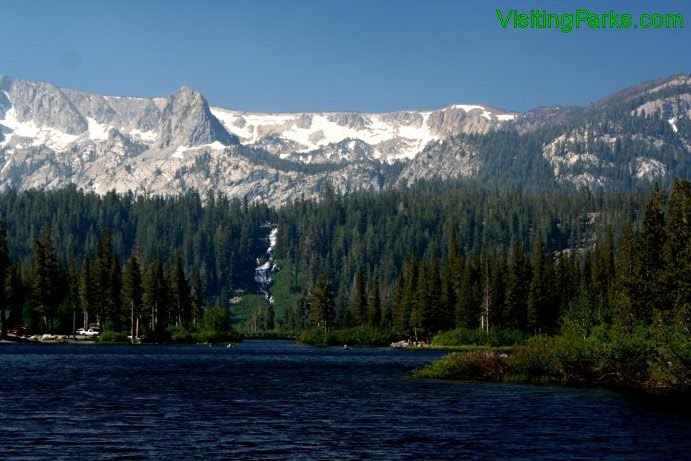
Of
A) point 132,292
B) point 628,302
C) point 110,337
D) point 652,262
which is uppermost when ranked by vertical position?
point 652,262

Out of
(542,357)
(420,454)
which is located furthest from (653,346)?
(420,454)

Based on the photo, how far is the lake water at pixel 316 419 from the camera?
46.8 m

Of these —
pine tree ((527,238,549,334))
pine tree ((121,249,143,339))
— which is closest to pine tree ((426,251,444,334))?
pine tree ((527,238,549,334))

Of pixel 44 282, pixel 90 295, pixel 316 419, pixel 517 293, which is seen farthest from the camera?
pixel 90 295

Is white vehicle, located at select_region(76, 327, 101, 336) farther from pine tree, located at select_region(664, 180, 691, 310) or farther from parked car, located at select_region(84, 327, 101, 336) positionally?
pine tree, located at select_region(664, 180, 691, 310)

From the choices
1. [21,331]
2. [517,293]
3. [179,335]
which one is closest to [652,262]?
[517,293]

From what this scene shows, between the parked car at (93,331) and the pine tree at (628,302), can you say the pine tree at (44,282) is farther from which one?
the pine tree at (628,302)

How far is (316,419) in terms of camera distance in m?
58.1

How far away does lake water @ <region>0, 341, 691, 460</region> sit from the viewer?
154ft

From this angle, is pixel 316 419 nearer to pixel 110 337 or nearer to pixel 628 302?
pixel 628 302

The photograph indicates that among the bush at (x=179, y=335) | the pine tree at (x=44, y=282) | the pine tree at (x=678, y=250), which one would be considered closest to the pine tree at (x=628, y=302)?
the pine tree at (x=678, y=250)

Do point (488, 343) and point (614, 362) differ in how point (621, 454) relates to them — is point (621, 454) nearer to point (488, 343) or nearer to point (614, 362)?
point (614, 362)

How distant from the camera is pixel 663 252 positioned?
9688 centimetres

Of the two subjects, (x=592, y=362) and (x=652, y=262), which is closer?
(x=592, y=362)
